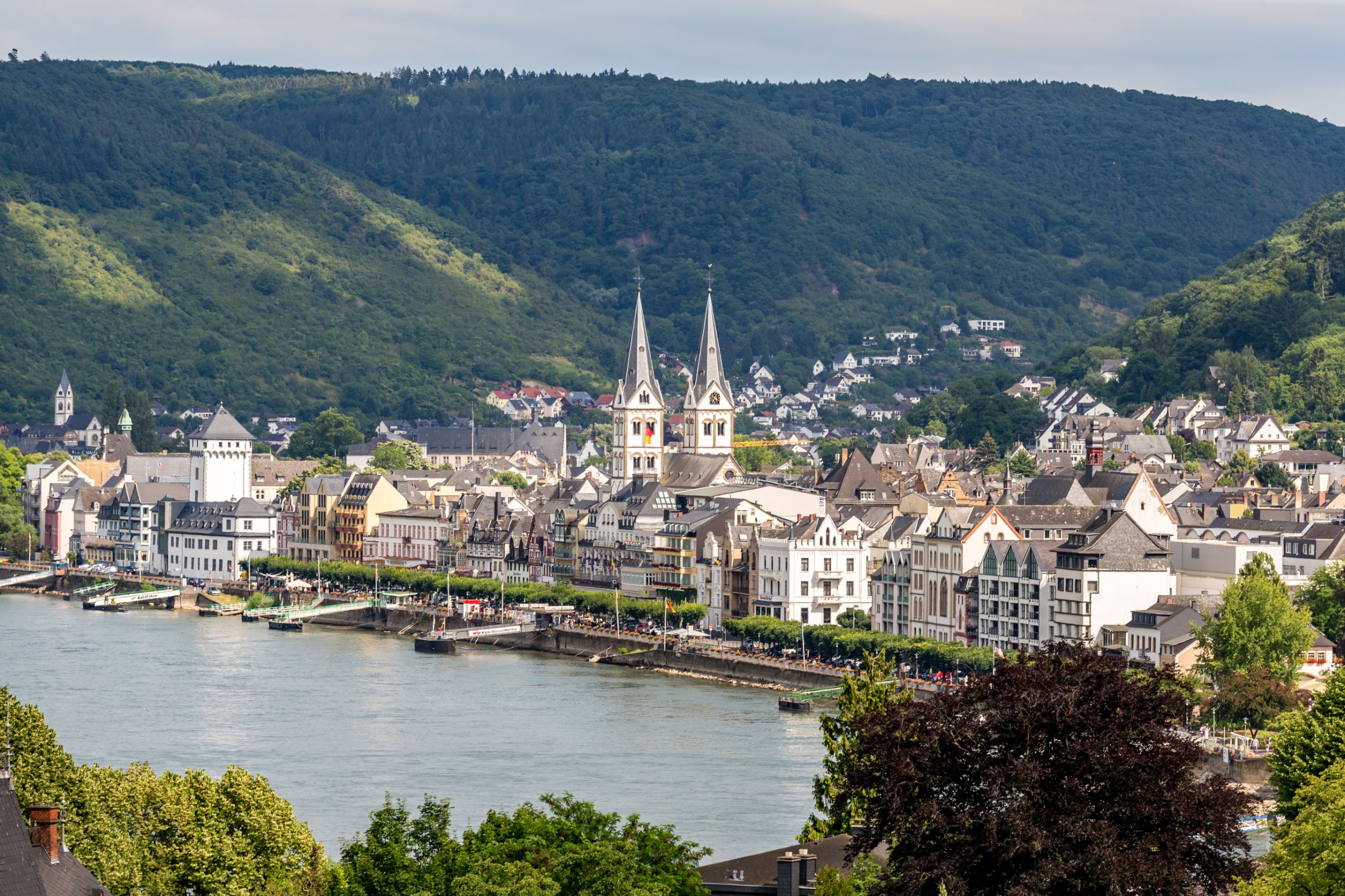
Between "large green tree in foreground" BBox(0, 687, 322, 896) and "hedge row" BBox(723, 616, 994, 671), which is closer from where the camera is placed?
"large green tree in foreground" BBox(0, 687, 322, 896)

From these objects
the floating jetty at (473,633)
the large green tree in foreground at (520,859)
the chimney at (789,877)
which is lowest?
the floating jetty at (473,633)

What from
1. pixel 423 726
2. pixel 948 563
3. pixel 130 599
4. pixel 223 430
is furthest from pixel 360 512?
pixel 423 726

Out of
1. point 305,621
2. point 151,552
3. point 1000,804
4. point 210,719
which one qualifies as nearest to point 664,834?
point 1000,804

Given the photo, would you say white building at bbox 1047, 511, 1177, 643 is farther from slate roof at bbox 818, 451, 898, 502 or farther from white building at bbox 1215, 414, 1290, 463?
white building at bbox 1215, 414, 1290, 463

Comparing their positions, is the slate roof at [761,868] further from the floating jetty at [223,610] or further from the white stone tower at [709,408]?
the white stone tower at [709,408]

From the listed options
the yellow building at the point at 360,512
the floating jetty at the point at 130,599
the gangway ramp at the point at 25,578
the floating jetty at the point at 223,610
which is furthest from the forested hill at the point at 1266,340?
the gangway ramp at the point at 25,578

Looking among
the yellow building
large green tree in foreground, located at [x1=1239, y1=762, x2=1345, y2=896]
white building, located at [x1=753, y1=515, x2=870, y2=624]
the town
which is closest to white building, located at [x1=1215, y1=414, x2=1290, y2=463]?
the town
